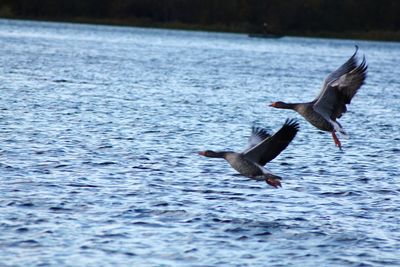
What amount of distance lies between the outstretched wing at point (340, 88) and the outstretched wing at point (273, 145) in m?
3.21

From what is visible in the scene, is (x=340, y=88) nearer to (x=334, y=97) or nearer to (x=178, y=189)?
(x=334, y=97)

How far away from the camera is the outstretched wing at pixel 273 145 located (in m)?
20.3

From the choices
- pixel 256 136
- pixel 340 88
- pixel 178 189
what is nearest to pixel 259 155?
pixel 256 136

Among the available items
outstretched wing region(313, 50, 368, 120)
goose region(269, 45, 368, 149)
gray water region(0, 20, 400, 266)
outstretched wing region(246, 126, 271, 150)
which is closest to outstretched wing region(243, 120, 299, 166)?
outstretched wing region(246, 126, 271, 150)

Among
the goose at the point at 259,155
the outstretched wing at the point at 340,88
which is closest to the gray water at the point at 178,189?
the goose at the point at 259,155

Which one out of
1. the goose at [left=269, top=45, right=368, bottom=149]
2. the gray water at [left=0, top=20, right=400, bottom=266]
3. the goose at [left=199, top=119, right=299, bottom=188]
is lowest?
the gray water at [left=0, top=20, right=400, bottom=266]

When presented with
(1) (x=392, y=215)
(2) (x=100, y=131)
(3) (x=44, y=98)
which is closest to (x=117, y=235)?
(1) (x=392, y=215)

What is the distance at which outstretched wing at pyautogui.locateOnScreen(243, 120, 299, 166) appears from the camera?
20.3 metres

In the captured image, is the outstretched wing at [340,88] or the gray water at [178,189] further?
the outstretched wing at [340,88]

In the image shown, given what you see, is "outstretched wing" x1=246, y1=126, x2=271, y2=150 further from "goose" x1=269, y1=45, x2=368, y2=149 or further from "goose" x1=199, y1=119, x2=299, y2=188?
"goose" x1=269, y1=45, x2=368, y2=149

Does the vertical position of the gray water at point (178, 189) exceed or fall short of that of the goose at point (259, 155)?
it falls short

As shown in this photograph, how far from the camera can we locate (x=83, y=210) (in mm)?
21734

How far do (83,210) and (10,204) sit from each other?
1.52m

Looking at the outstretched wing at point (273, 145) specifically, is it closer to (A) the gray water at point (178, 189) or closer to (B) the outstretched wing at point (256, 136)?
(B) the outstretched wing at point (256, 136)
